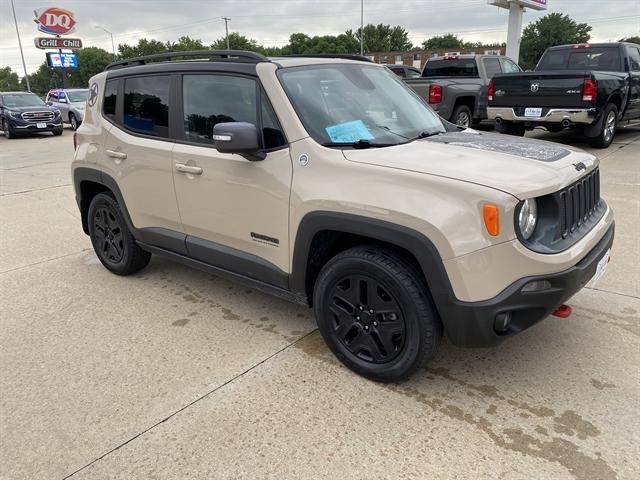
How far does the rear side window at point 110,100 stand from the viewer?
4298 mm

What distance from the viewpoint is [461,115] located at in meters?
11.9

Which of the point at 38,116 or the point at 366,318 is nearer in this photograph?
the point at 366,318

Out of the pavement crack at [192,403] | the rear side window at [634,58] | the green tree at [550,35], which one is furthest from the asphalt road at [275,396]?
the green tree at [550,35]

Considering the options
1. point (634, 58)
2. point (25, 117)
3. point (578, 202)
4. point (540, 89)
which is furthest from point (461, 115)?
point (25, 117)

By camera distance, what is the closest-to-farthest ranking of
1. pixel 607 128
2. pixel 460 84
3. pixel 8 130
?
1. pixel 607 128
2. pixel 460 84
3. pixel 8 130

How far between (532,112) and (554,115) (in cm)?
41

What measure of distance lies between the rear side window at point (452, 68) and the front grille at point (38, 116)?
13.4 meters

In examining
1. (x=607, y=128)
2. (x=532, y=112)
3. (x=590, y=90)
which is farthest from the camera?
(x=607, y=128)

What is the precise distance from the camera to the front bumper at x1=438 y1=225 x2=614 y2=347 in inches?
96.2

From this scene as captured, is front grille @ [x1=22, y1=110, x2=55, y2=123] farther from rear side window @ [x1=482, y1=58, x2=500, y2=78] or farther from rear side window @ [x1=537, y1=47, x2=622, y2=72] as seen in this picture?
rear side window @ [x1=537, y1=47, x2=622, y2=72]

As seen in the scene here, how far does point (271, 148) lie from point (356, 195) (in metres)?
0.69

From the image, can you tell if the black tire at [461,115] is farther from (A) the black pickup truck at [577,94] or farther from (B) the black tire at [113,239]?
(B) the black tire at [113,239]

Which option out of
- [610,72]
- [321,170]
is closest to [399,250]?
[321,170]

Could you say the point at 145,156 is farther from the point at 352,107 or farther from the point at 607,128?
the point at 607,128
